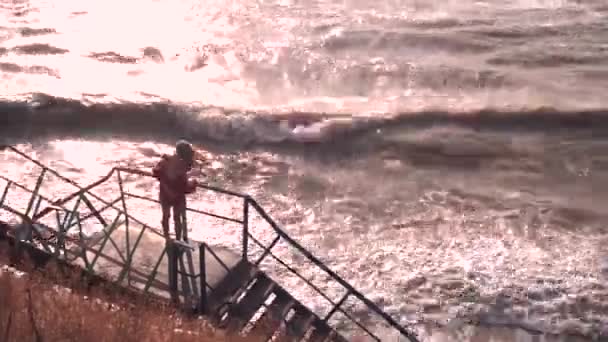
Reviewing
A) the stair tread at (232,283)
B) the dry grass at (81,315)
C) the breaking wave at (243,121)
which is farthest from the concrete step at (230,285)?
the breaking wave at (243,121)

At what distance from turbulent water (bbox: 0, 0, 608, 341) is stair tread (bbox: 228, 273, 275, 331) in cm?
486

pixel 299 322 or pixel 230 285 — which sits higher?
pixel 230 285

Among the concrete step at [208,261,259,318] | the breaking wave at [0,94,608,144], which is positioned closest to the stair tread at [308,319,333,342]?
the concrete step at [208,261,259,318]

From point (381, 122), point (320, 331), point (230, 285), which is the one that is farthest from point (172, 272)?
point (381, 122)

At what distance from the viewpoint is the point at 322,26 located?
29.1 m

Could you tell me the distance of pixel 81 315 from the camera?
8789mm

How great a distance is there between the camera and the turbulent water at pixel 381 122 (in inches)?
615

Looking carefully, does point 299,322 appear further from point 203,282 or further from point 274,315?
point 203,282

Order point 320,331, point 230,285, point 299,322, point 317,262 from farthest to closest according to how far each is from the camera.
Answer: point 320,331
point 299,322
point 230,285
point 317,262

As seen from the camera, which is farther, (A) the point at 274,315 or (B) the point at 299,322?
(B) the point at 299,322

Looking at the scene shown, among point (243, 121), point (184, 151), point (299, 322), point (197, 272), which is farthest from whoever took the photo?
point (243, 121)

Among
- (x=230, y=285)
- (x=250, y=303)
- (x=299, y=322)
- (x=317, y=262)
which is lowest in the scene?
(x=299, y=322)

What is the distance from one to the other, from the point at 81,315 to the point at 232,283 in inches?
65.5

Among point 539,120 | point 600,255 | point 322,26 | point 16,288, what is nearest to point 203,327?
point 16,288
